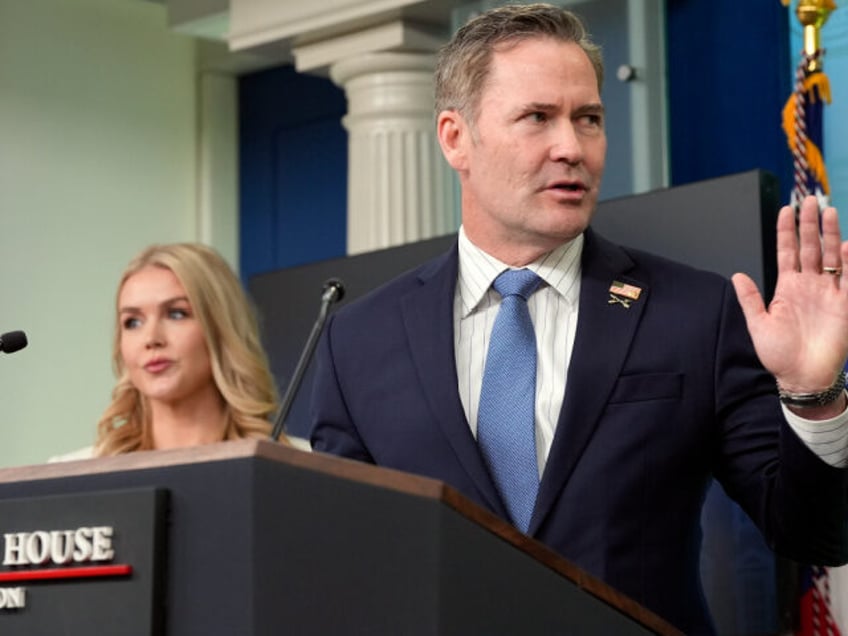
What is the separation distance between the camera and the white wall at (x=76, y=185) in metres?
5.64

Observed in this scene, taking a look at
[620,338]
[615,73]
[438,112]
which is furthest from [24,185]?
[620,338]

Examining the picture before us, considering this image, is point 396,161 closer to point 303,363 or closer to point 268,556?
point 303,363

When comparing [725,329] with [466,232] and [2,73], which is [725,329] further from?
[2,73]

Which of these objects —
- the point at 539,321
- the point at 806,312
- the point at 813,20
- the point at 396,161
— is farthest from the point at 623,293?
the point at 396,161

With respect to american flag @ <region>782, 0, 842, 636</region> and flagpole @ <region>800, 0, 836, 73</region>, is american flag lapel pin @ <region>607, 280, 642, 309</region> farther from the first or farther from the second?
flagpole @ <region>800, 0, 836, 73</region>

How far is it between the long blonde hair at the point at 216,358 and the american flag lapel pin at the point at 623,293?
54.1 inches

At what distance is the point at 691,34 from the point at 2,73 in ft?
7.82

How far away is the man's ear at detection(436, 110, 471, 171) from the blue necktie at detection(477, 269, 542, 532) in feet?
0.67

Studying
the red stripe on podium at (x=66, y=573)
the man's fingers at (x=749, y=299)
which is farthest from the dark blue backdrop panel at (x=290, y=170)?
the red stripe on podium at (x=66, y=573)

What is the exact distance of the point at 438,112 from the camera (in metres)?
2.38

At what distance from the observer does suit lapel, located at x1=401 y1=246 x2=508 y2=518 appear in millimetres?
2039

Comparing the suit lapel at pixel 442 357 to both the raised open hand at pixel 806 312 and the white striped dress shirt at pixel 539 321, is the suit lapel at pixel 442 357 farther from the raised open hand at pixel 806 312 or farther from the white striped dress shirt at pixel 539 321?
the raised open hand at pixel 806 312

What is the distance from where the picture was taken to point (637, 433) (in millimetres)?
2055

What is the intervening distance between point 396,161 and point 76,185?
5.09ft
